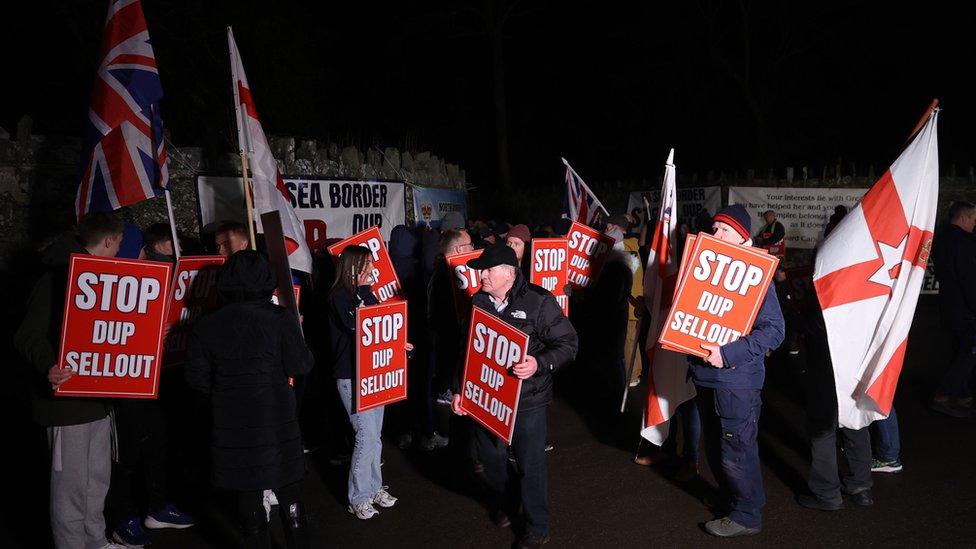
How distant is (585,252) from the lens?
7.76 meters

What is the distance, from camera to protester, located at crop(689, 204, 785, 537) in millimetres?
4570

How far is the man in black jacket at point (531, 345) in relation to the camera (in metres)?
4.45

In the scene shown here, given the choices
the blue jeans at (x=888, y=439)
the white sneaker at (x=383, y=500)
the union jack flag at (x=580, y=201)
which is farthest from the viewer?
the union jack flag at (x=580, y=201)

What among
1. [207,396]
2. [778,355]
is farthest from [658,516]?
[778,355]

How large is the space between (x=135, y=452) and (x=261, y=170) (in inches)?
87.8

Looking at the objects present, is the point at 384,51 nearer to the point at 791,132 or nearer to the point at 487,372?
the point at 791,132

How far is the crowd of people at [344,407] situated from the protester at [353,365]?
12mm

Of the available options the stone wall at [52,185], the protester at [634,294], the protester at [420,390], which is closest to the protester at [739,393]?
the protester at [420,390]

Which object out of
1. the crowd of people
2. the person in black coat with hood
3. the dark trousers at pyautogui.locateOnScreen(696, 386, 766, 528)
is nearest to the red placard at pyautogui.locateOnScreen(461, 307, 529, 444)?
the crowd of people

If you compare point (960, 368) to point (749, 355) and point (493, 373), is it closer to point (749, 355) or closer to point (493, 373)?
point (749, 355)

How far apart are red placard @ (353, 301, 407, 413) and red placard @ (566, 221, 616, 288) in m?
2.93

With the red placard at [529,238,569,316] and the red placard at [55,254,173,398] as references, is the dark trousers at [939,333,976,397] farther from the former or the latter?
the red placard at [55,254,173,398]

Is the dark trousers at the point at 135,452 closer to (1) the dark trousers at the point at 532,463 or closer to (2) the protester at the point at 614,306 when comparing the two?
(1) the dark trousers at the point at 532,463

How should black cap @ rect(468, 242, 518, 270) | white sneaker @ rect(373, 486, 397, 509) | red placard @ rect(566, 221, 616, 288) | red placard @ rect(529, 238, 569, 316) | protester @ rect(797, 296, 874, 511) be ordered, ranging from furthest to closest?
red placard @ rect(566, 221, 616, 288)
red placard @ rect(529, 238, 569, 316)
white sneaker @ rect(373, 486, 397, 509)
protester @ rect(797, 296, 874, 511)
black cap @ rect(468, 242, 518, 270)
